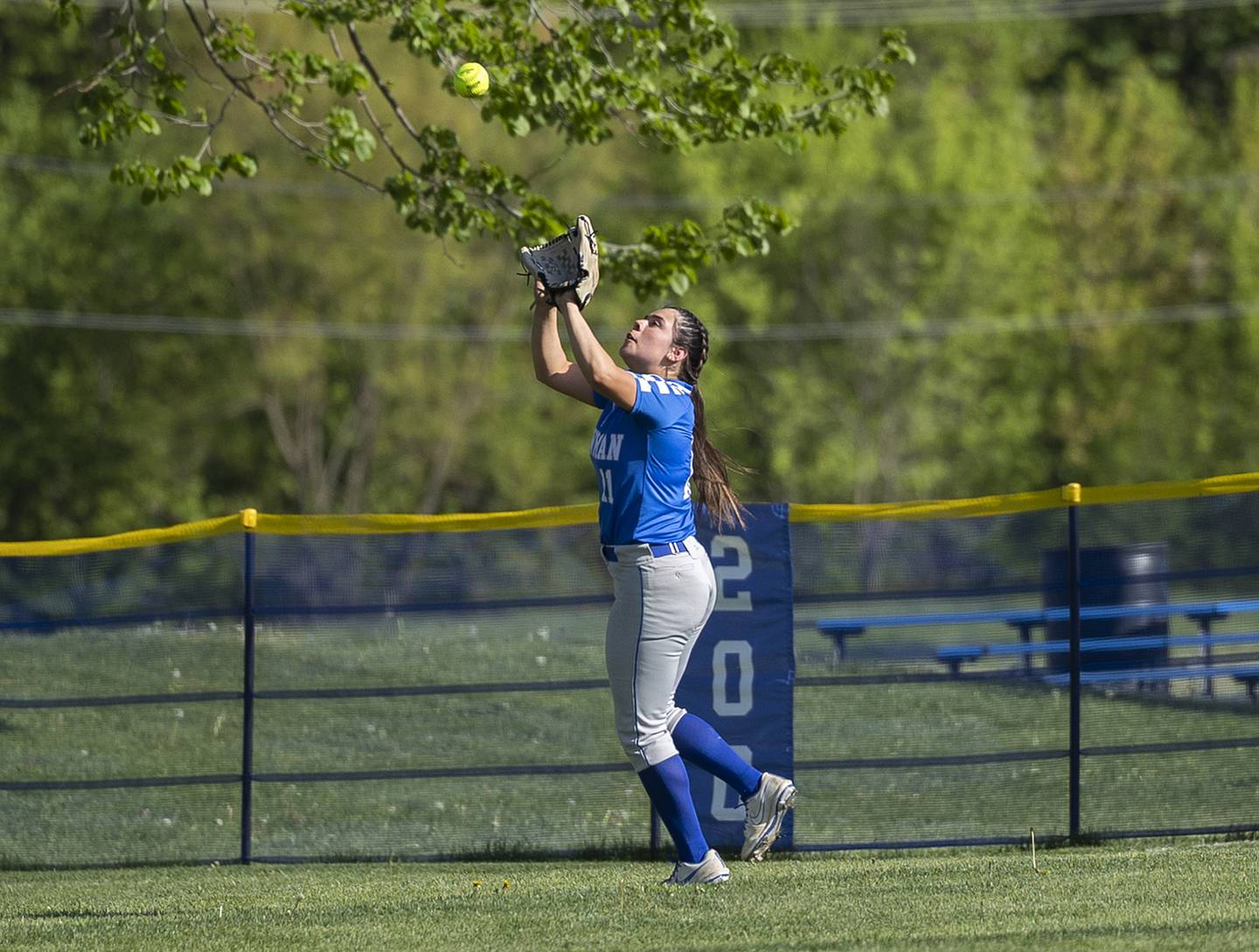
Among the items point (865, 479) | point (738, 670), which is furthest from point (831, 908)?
point (865, 479)

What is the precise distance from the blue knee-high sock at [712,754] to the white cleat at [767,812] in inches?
2.2

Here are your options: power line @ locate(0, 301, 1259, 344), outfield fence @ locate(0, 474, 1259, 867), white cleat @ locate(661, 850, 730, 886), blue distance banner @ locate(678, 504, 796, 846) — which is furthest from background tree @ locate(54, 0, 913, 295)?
power line @ locate(0, 301, 1259, 344)

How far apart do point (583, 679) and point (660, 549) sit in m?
2.70

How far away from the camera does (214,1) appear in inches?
1222

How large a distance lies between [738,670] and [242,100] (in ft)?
79.0

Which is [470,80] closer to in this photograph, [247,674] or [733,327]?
[247,674]

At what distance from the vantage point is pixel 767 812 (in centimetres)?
675

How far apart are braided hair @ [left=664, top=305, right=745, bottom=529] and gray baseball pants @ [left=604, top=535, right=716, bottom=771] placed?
0.39 m

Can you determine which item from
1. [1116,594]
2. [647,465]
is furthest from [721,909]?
[1116,594]

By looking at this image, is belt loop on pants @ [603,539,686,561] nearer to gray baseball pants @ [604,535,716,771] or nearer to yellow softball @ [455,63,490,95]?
gray baseball pants @ [604,535,716,771]

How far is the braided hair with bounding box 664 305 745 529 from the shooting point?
267 inches

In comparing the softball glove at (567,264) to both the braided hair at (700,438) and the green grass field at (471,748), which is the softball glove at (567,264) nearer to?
the braided hair at (700,438)

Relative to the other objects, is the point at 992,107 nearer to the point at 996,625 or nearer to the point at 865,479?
the point at 865,479

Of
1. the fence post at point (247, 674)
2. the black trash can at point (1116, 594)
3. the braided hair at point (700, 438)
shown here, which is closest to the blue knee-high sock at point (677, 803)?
the braided hair at point (700, 438)
